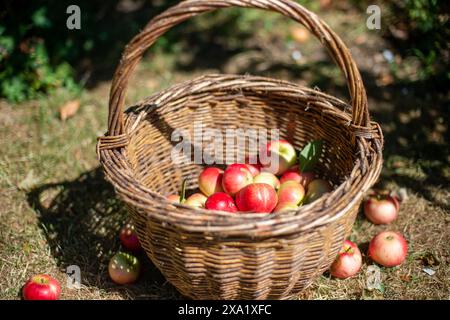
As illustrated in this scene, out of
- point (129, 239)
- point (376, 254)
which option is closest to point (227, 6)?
point (129, 239)

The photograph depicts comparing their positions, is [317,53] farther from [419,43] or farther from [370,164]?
[370,164]

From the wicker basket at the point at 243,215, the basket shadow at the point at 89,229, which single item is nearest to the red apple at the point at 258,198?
the wicker basket at the point at 243,215

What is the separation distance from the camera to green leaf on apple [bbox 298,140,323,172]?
2438 millimetres

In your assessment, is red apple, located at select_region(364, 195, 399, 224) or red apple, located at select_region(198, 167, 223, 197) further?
red apple, located at select_region(364, 195, 399, 224)

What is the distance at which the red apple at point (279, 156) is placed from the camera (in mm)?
2574

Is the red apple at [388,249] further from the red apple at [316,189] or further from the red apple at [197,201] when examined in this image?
the red apple at [197,201]

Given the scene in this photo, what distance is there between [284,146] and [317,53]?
67.5 inches

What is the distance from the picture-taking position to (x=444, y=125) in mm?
3217

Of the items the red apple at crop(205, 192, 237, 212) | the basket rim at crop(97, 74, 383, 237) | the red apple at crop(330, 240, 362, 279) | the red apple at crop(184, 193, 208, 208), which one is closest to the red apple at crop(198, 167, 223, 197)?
the red apple at crop(184, 193, 208, 208)

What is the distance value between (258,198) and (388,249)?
2.26 ft

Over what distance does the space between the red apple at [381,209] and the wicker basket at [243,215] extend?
31 centimetres

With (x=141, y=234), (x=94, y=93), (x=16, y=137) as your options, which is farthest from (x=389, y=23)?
(x=16, y=137)

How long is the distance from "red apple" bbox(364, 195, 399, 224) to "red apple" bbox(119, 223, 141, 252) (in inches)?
47.9

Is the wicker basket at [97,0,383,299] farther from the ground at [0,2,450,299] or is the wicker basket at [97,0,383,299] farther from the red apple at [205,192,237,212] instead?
the ground at [0,2,450,299]
